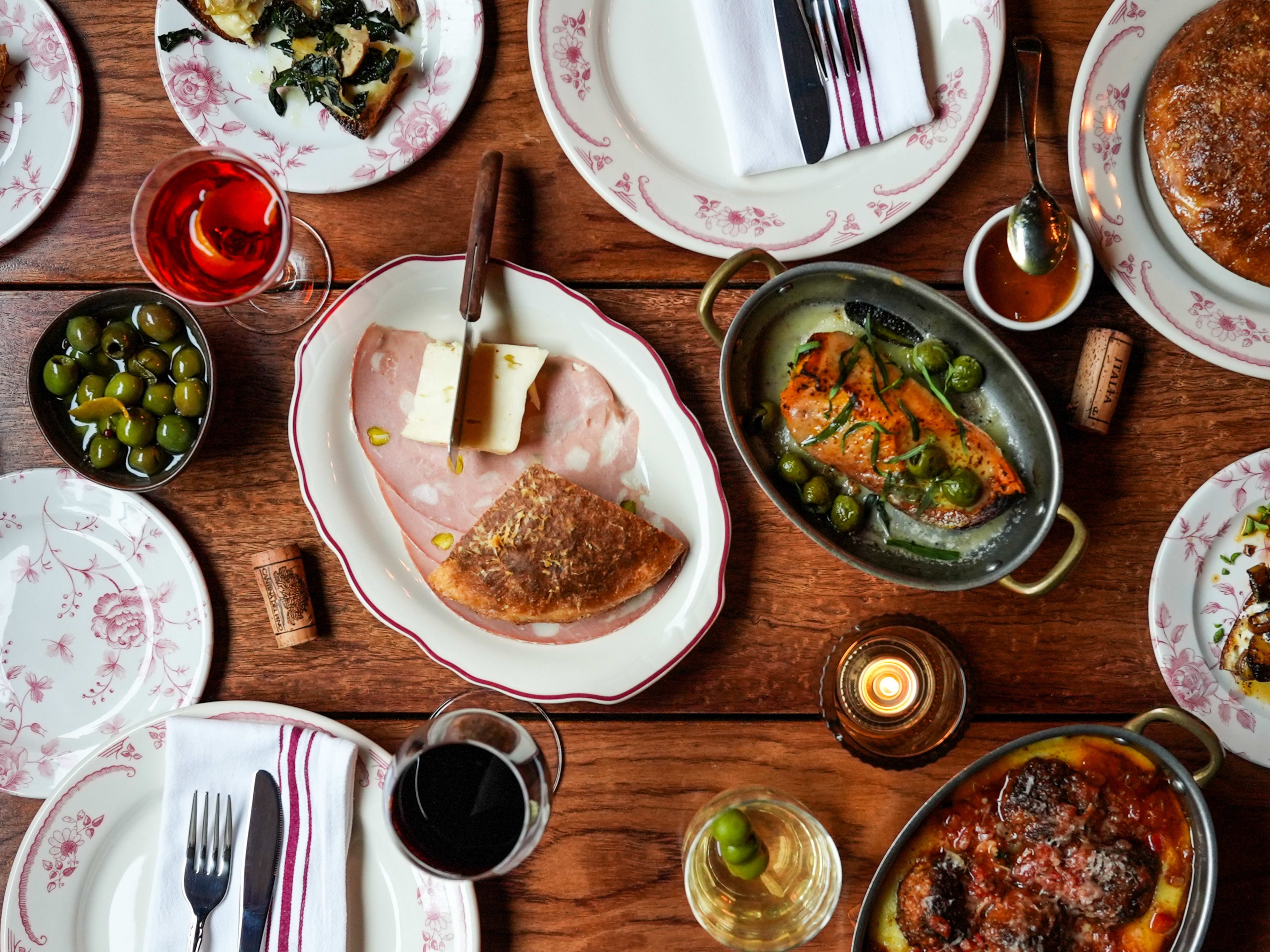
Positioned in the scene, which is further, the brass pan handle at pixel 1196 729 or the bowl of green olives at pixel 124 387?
the bowl of green olives at pixel 124 387

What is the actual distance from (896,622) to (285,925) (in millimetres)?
1499

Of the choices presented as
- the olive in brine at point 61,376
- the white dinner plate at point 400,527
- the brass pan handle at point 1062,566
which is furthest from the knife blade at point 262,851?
the brass pan handle at point 1062,566

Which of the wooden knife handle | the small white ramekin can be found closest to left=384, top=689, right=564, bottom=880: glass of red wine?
the wooden knife handle

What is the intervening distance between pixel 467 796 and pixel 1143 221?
189 cm

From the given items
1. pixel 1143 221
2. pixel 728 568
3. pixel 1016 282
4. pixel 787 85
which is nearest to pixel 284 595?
pixel 728 568

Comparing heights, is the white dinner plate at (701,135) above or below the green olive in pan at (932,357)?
above

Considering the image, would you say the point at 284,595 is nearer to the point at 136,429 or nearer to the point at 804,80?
the point at 136,429

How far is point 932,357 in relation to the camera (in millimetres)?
1841

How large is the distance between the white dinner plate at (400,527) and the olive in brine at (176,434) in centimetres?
21

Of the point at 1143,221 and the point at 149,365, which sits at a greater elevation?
the point at 149,365

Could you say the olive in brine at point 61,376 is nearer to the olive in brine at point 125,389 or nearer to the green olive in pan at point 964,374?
the olive in brine at point 125,389

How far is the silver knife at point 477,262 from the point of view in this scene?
1816 mm

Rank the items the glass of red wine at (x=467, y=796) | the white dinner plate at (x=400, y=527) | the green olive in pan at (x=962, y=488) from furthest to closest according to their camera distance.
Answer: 1. the white dinner plate at (x=400, y=527)
2. the green olive in pan at (x=962, y=488)
3. the glass of red wine at (x=467, y=796)

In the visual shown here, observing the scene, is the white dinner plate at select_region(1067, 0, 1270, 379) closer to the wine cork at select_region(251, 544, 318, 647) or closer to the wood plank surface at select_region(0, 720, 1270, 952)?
the wood plank surface at select_region(0, 720, 1270, 952)
